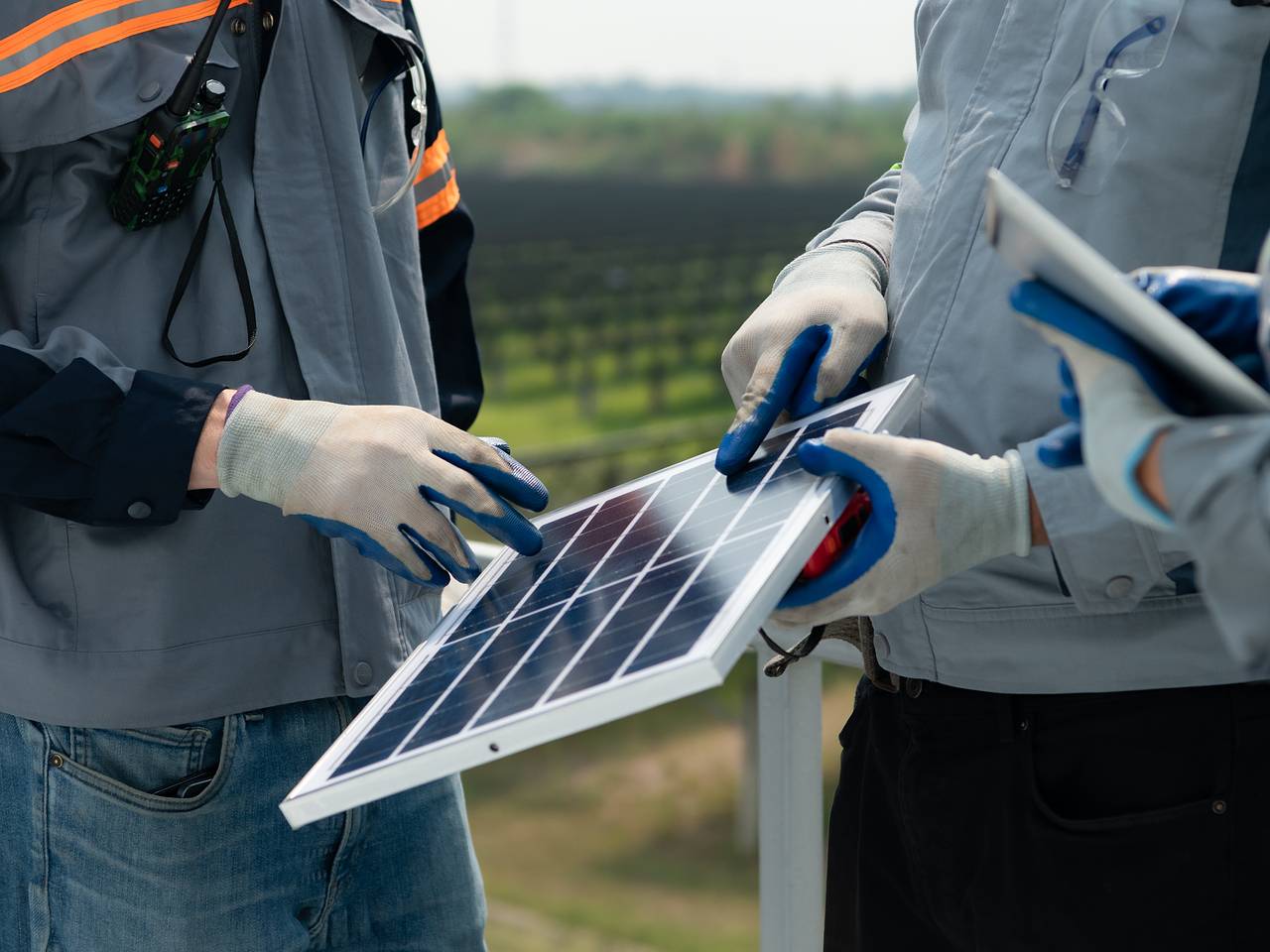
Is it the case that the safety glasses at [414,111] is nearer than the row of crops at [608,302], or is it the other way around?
the safety glasses at [414,111]

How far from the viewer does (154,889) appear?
1539 millimetres

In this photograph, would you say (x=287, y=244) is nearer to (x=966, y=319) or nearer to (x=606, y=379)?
(x=966, y=319)

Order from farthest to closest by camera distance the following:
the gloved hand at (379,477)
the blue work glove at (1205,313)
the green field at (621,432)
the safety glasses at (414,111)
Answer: the green field at (621,432) < the safety glasses at (414,111) < the gloved hand at (379,477) < the blue work glove at (1205,313)

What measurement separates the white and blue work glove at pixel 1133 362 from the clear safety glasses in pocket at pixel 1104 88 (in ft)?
1.05

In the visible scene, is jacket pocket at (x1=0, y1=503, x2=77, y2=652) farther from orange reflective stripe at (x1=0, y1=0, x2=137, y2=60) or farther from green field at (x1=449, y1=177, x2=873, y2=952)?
green field at (x1=449, y1=177, x2=873, y2=952)

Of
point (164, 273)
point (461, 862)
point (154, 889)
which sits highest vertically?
point (164, 273)

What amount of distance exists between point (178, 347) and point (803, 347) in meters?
0.79

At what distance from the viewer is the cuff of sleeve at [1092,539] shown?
1268 millimetres

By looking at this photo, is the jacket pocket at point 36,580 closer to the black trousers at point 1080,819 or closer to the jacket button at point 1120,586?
the black trousers at point 1080,819

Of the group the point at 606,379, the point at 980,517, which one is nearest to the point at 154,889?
the point at 980,517

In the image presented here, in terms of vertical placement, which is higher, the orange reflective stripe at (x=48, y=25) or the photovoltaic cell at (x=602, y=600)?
the orange reflective stripe at (x=48, y=25)

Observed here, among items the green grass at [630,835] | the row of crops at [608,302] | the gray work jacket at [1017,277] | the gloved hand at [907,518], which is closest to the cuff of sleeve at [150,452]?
the gloved hand at [907,518]

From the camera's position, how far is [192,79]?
1508 millimetres

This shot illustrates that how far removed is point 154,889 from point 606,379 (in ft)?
151
